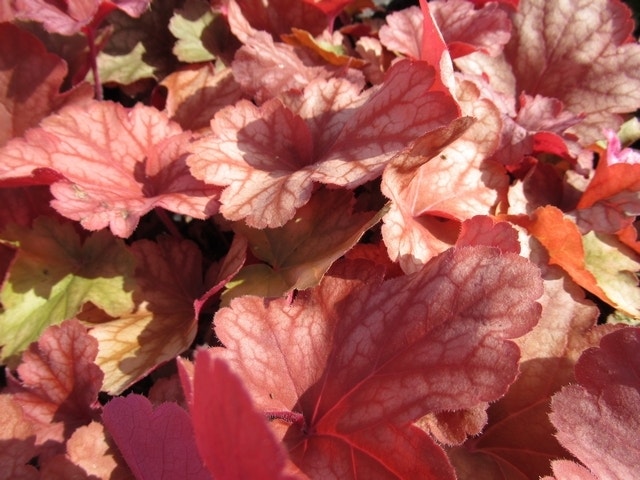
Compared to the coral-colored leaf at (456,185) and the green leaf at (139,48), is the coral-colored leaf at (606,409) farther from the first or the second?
the green leaf at (139,48)

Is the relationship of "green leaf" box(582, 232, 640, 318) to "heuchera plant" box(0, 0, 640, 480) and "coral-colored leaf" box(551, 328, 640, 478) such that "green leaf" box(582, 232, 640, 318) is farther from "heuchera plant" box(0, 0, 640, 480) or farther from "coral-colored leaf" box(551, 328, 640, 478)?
"coral-colored leaf" box(551, 328, 640, 478)

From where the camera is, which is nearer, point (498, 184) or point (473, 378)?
point (473, 378)

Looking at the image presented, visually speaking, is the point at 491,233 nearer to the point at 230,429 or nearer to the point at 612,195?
the point at 612,195

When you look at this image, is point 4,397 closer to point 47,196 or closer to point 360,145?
point 47,196

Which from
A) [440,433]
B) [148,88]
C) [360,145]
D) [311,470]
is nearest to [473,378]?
[440,433]

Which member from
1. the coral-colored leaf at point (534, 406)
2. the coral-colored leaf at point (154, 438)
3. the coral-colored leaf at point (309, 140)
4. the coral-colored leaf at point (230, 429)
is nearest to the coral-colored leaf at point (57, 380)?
the coral-colored leaf at point (154, 438)

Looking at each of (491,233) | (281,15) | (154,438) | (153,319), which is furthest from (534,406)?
(281,15)

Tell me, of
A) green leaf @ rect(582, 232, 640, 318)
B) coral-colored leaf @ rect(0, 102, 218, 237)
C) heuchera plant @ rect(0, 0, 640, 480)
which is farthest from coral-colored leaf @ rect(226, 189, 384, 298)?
green leaf @ rect(582, 232, 640, 318)
